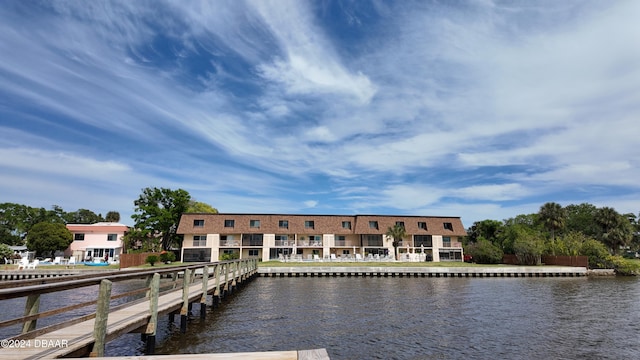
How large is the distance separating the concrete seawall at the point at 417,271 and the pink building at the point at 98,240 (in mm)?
30382

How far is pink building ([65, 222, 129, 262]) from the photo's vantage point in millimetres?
57156

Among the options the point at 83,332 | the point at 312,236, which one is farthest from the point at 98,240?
the point at 83,332

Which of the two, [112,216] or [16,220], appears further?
[112,216]

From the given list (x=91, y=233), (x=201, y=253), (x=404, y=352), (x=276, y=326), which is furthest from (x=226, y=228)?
(x=404, y=352)

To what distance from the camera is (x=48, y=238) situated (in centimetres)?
5403

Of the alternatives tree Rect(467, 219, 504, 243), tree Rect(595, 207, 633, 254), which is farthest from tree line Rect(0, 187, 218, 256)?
tree Rect(595, 207, 633, 254)

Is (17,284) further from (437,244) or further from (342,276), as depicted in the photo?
(437,244)

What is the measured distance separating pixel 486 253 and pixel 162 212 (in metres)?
48.9

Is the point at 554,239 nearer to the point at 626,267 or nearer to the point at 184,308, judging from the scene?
the point at 626,267

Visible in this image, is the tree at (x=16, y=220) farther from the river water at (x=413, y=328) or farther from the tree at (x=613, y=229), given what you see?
the tree at (x=613, y=229)

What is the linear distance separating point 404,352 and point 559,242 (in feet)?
165

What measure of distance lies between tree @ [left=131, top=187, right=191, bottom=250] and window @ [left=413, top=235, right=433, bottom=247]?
122 ft

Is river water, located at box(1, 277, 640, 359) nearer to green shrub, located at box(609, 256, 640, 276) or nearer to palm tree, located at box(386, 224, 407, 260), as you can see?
green shrub, located at box(609, 256, 640, 276)

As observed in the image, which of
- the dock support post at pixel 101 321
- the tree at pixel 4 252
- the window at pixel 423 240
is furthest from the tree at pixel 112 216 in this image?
the dock support post at pixel 101 321
